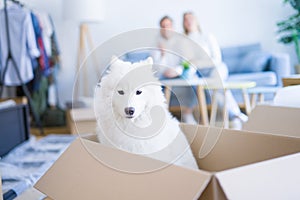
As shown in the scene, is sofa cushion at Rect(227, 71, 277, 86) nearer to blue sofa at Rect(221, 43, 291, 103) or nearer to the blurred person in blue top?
blue sofa at Rect(221, 43, 291, 103)

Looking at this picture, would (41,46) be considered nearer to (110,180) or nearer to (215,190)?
(110,180)

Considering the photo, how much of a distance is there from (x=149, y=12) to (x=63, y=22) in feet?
3.32

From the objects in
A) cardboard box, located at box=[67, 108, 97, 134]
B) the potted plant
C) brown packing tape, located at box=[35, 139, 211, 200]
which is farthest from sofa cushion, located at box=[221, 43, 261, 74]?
brown packing tape, located at box=[35, 139, 211, 200]

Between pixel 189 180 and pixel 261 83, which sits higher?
pixel 189 180

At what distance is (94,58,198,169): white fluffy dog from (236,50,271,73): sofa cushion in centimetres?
288

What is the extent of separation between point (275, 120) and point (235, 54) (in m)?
3.13

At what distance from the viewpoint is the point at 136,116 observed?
74 cm

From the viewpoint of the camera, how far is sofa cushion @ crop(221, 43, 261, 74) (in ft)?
12.5

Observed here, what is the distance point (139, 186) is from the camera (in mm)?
508

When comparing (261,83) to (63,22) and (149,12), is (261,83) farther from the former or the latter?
(63,22)

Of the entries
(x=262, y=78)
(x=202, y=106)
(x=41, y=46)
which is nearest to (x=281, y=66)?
(x=262, y=78)

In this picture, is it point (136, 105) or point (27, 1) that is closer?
point (136, 105)

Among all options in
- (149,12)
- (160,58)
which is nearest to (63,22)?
(149,12)

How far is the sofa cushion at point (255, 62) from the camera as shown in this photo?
136 inches
